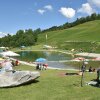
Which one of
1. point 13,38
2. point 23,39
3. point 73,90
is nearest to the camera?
point 73,90

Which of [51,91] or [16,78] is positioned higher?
[16,78]

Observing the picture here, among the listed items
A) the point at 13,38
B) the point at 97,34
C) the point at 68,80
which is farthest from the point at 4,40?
the point at 68,80

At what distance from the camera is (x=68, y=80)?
25.3 metres

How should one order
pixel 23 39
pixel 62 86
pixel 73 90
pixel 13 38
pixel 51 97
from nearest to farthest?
pixel 51 97 < pixel 73 90 < pixel 62 86 < pixel 23 39 < pixel 13 38

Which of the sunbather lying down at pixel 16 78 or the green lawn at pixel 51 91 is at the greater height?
the sunbather lying down at pixel 16 78

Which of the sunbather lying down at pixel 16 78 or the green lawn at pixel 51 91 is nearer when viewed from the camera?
the green lawn at pixel 51 91

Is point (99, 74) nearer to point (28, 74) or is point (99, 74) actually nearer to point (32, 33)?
point (28, 74)

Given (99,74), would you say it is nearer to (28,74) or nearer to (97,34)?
(28,74)

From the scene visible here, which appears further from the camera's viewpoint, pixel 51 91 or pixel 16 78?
pixel 16 78

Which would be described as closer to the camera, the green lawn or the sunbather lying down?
the green lawn

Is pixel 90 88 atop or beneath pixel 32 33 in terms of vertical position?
beneath

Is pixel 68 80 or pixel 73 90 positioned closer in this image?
pixel 73 90

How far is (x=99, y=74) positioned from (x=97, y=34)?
156172 mm

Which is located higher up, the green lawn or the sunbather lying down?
the sunbather lying down
